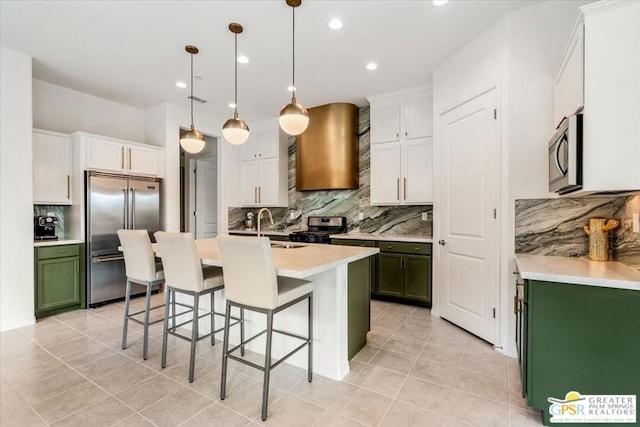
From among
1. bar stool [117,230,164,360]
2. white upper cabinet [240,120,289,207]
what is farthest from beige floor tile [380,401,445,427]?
white upper cabinet [240,120,289,207]

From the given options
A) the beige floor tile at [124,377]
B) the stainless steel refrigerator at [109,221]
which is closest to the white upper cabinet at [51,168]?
the stainless steel refrigerator at [109,221]

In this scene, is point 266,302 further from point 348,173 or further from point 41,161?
point 41,161

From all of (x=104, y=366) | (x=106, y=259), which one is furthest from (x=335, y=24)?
(x=106, y=259)

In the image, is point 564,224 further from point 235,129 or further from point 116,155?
point 116,155

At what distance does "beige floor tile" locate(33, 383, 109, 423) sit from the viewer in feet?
5.93

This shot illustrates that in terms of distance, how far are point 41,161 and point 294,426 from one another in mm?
4057

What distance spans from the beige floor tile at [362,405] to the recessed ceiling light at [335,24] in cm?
288

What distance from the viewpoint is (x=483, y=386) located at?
6.80 feet

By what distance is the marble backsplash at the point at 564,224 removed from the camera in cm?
209

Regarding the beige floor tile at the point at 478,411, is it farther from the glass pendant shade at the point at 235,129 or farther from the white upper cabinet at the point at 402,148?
the glass pendant shade at the point at 235,129

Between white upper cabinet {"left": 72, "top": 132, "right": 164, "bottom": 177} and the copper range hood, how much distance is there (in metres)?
2.26

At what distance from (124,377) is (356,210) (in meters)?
3.47

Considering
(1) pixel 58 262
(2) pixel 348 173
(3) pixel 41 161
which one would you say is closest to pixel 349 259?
(2) pixel 348 173

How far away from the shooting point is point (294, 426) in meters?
1.69
